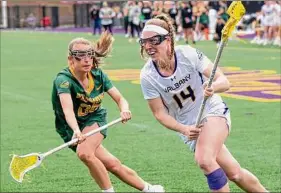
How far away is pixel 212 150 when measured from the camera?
260 inches

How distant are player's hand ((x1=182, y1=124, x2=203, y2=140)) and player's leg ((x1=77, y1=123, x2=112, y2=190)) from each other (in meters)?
1.20

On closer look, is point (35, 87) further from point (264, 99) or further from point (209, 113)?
point (209, 113)

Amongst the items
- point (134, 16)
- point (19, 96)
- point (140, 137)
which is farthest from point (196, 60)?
point (134, 16)

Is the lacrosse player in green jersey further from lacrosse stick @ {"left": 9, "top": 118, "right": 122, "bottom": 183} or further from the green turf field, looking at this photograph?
the green turf field

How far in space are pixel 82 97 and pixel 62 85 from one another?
0.75 feet

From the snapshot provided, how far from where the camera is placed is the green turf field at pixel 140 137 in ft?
28.8

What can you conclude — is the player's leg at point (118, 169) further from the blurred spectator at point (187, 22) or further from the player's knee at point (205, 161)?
the blurred spectator at point (187, 22)

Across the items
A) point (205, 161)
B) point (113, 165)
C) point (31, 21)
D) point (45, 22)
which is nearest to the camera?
point (205, 161)

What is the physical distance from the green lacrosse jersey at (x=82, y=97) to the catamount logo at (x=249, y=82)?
7.50m

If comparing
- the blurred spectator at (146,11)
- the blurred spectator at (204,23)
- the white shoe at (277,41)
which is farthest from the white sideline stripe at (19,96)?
the blurred spectator at (204,23)

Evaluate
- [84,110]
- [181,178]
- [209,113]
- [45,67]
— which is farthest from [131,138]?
[45,67]

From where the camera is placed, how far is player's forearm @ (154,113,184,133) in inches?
267

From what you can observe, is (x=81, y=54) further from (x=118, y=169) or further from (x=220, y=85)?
(x=220, y=85)

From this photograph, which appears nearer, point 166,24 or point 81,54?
point 166,24
